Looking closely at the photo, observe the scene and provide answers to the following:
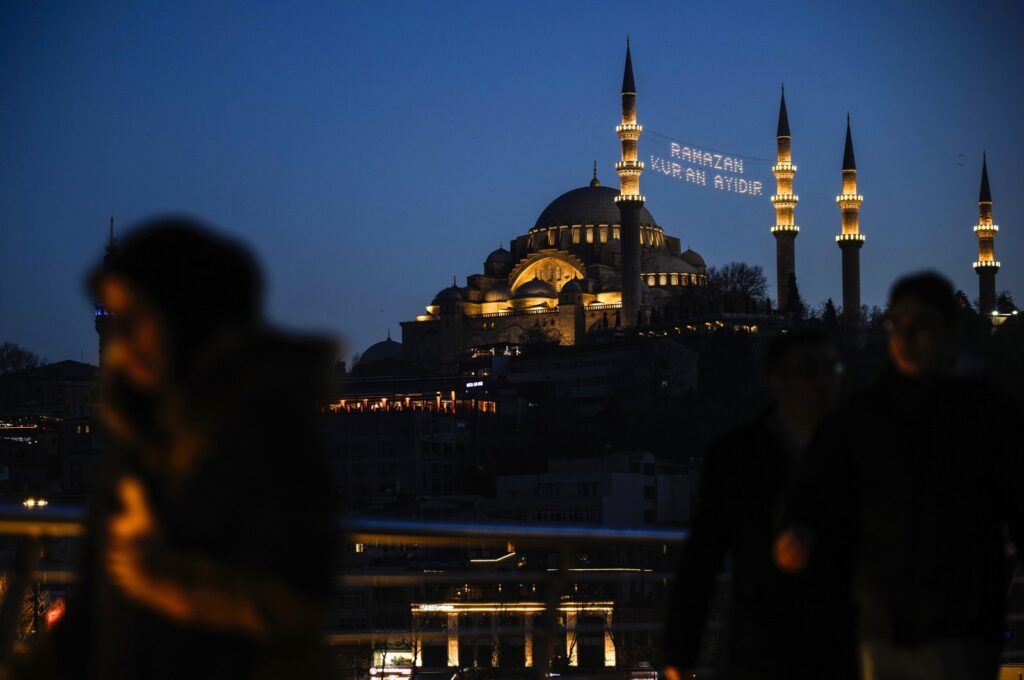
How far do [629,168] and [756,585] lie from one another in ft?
302

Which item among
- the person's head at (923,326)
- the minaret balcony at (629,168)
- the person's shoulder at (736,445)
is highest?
the minaret balcony at (629,168)

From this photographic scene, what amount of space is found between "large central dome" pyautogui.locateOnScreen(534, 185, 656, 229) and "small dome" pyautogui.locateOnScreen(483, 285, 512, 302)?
1007cm

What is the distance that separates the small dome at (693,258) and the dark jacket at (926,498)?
387 feet

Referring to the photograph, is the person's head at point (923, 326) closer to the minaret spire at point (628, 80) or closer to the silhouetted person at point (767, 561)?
the silhouetted person at point (767, 561)

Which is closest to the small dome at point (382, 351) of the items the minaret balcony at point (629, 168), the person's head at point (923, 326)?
the minaret balcony at point (629, 168)

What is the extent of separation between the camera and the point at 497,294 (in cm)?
11150

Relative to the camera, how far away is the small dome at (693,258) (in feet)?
399

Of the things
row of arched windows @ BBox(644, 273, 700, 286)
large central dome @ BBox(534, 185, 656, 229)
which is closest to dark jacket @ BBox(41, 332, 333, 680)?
row of arched windows @ BBox(644, 273, 700, 286)

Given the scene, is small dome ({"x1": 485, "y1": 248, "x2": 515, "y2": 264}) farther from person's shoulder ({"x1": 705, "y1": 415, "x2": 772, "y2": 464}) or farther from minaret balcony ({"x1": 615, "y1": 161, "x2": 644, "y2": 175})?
person's shoulder ({"x1": 705, "y1": 415, "x2": 772, "y2": 464})

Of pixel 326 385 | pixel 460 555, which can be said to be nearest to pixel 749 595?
pixel 326 385

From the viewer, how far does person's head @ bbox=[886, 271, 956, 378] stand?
3797 millimetres

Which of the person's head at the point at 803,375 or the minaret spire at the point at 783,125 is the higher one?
the minaret spire at the point at 783,125

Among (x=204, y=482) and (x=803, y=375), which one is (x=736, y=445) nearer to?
(x=803, y=375)

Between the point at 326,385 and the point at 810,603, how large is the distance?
1582 mm
